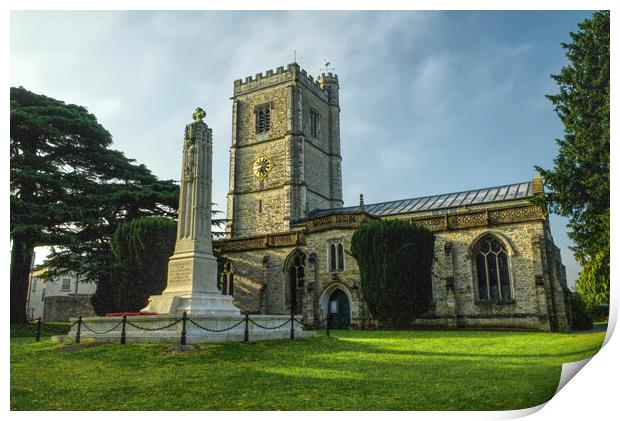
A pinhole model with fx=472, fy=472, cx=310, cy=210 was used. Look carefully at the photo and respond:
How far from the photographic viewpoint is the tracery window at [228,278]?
105ft

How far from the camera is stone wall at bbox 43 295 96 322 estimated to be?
36.6 metres

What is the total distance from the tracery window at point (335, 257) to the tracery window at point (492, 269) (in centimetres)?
704

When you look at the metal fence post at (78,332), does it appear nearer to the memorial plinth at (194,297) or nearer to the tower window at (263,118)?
the memorial plinth at (194,297)

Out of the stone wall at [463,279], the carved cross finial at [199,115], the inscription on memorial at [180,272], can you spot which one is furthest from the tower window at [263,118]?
the inscription on memorial at [180,272]

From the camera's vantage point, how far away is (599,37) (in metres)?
11.0

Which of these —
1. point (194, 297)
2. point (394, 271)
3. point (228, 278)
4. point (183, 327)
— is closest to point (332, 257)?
point (394, 271)

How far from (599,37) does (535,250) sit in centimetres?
1365

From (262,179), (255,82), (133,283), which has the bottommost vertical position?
(133,283)

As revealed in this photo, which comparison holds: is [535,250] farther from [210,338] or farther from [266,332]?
[210,338]

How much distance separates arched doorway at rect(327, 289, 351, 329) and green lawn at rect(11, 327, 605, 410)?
13.7 meters

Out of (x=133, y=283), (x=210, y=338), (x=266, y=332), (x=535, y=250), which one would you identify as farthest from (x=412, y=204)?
(x=210, y=338)

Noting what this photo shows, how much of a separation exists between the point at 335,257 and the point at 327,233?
143 cm

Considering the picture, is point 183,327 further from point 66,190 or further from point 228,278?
point 228,278

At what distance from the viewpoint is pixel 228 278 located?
1275 inches
